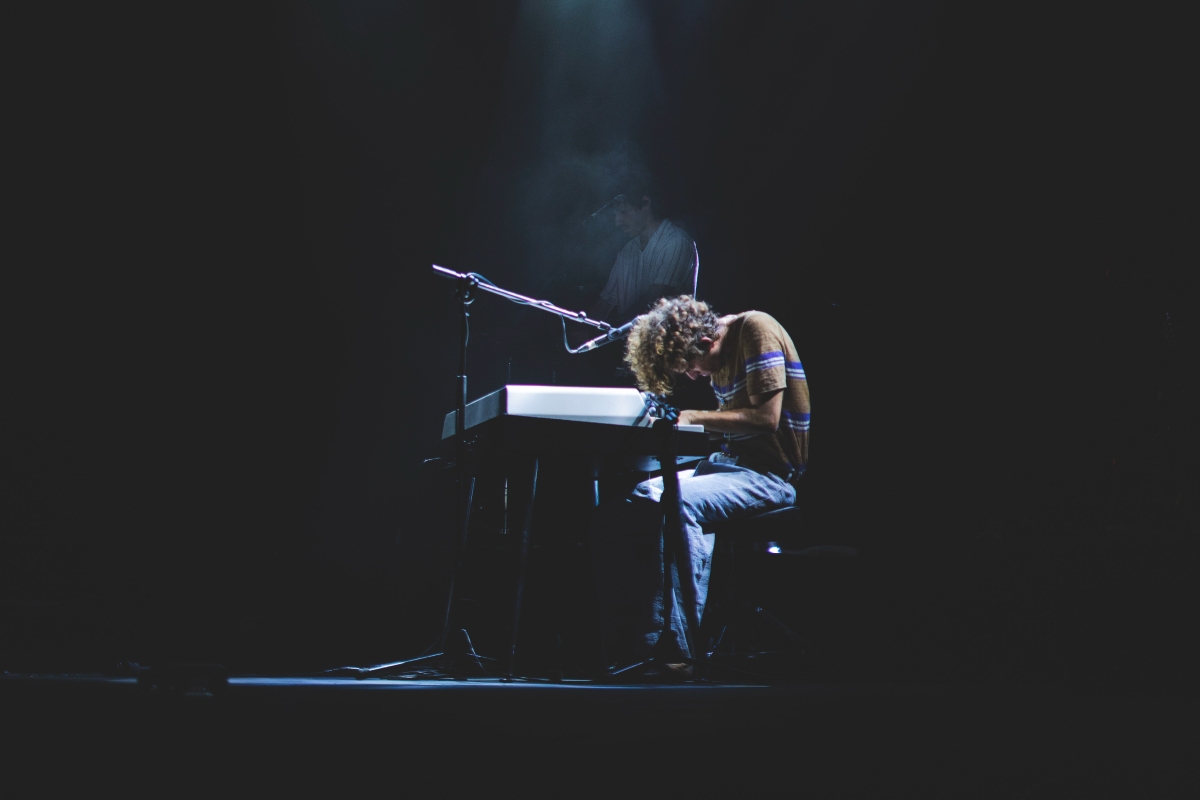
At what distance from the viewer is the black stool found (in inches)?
87.1

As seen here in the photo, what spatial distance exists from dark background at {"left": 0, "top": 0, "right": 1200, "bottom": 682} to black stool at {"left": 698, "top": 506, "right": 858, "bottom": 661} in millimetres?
367

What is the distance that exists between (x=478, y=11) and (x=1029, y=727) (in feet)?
11.7

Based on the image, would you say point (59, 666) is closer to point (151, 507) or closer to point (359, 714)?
point (151, 507)

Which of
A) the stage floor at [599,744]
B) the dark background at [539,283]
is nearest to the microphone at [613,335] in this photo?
the dark background at [539,283]

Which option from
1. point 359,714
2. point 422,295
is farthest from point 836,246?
point 359,714

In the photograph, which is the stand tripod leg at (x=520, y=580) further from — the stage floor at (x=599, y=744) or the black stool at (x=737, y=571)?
the stage floor at (x=599, y=744)

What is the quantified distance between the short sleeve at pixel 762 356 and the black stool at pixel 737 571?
343 millimetres

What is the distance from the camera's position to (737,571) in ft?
10.2

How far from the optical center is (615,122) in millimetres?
3963

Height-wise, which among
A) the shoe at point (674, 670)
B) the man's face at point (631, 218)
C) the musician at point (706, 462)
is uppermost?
the man's face at point (631, 218)

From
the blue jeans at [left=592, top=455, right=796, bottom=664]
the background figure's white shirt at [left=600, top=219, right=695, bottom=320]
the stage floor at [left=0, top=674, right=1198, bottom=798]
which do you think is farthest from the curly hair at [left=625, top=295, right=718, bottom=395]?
the background figure's white shirt at [left=600, top=219, right=695, bottom=320]

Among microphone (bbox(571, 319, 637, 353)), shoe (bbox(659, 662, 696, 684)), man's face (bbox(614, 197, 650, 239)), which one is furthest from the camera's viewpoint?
man's face (bbox(614, 197, 650, 239))

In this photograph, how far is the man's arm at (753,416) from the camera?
2.11 m

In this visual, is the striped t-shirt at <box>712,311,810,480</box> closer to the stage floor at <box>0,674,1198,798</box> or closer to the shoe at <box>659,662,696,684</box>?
the shoe at <box>659,662,696,684</box>
